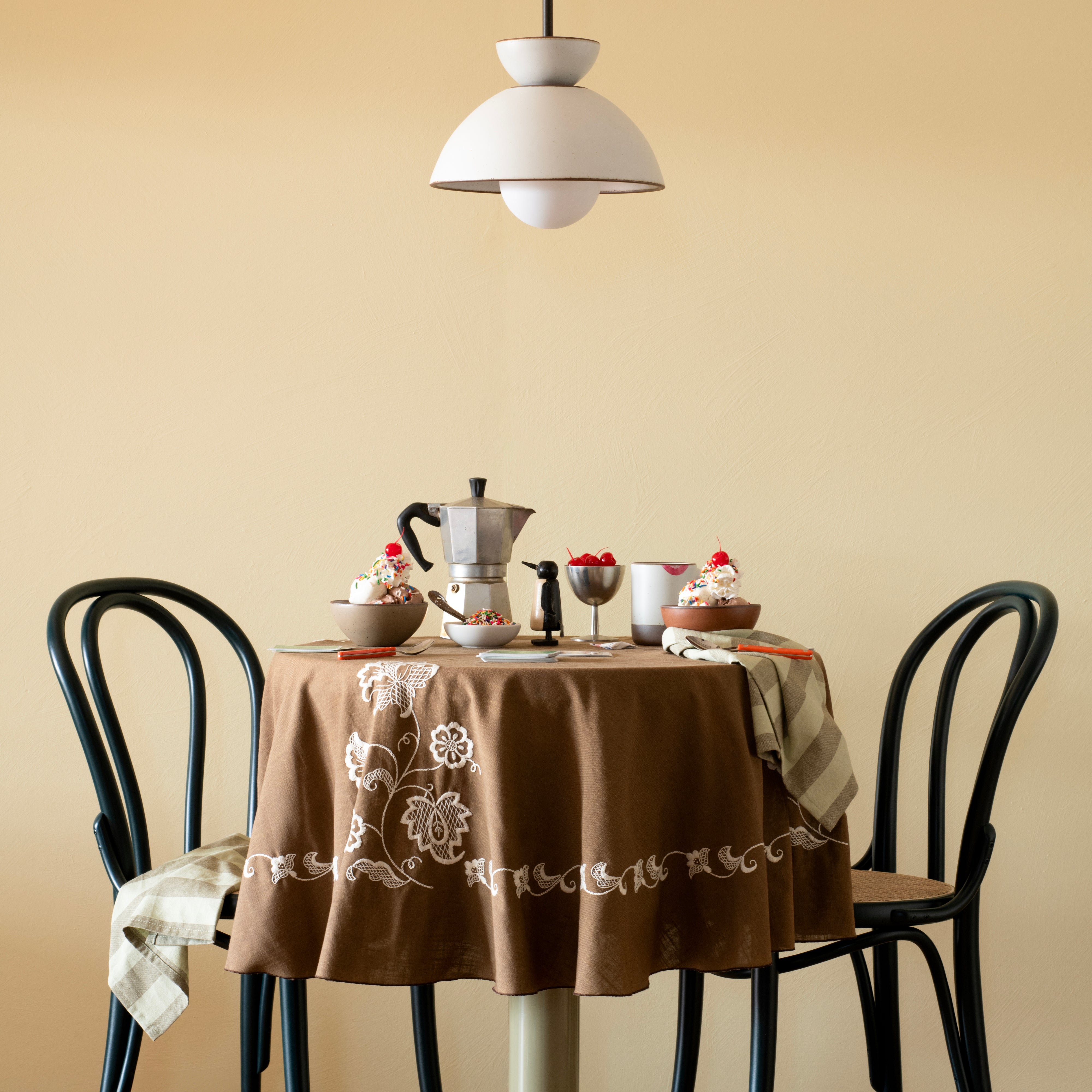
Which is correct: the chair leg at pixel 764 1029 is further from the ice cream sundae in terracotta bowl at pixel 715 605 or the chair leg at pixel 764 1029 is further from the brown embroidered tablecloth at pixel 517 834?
the ice cream sundae in terracotta bowl at pixel 715 605

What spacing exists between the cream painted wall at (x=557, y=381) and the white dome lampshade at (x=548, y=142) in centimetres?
80

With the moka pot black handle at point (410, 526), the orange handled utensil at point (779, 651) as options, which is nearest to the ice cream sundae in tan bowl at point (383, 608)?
the moka pot black handle at point (410, 526)

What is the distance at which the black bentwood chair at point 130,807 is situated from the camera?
1.71m

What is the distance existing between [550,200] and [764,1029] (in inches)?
46.8

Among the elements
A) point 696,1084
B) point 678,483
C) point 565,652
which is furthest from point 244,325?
point 696,1084

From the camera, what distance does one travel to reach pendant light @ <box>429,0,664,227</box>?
159 centimetres

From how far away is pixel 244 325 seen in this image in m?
2.46

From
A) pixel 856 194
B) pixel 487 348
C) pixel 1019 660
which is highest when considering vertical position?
pixel 856 194

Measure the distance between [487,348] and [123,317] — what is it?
750 mm

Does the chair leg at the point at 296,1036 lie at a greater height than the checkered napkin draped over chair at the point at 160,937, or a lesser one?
lesser

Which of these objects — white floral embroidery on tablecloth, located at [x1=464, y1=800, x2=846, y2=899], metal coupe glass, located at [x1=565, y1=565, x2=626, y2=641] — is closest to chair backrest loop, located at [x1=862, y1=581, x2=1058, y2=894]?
white floral embroidery on tablecloth, located at [x1=464, y1=800, x2=846, y2=899]

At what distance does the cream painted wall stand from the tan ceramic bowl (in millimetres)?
705

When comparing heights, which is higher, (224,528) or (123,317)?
(123,317)

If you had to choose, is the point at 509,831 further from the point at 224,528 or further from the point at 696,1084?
the point at 696,1084
